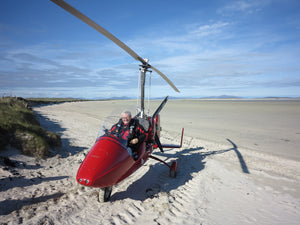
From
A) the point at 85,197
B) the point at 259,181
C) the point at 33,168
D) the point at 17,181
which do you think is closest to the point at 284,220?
the point at 259,181

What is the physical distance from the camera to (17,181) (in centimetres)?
415

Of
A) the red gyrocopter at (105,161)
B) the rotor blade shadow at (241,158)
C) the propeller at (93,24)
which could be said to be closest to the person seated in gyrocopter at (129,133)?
the red gyrocopter at (105,161)

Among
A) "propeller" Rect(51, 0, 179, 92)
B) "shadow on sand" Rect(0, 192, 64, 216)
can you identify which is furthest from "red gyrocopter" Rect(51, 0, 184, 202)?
"shadow on sand" Rect(0, 192, 64, 216)

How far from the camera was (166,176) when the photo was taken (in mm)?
5797

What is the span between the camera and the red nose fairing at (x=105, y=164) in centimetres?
311

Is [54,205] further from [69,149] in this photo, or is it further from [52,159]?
[69,149]

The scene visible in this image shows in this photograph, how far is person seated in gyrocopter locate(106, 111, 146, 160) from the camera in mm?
4157

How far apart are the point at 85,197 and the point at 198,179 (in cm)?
342

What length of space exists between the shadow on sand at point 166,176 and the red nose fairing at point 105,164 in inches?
37.5

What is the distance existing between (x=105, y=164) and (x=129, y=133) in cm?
120

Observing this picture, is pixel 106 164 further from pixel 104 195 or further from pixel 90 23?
pixel 90 23

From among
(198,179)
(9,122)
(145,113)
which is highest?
(145,113)

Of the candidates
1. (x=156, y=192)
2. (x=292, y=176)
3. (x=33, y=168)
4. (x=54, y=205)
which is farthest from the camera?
(x=292, y=176)

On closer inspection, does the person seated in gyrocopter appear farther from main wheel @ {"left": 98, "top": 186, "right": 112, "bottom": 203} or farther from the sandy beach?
the sandy beach
